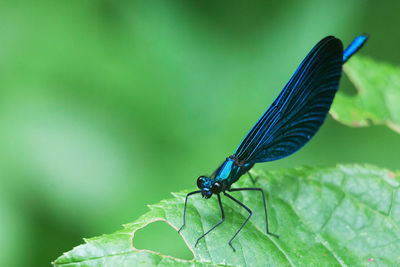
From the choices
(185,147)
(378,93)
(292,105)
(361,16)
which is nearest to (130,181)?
(185,147)

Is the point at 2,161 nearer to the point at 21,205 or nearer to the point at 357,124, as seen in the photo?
the point at 21,205

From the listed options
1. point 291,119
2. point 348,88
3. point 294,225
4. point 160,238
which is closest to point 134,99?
point 160,238

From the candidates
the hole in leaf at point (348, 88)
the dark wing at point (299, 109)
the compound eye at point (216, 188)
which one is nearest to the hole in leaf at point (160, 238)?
the compound eye at point (216, 188)

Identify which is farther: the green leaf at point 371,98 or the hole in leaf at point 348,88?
the hole in leaf at point 348,88

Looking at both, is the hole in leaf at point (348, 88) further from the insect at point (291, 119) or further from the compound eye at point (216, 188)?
the compound eye at point (216, 188)

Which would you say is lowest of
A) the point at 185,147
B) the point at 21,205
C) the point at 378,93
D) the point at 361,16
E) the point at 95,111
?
the point at 21,205

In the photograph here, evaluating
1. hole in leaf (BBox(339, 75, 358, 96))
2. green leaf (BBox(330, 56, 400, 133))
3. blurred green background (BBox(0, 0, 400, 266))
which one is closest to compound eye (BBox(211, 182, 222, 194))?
blurred green background (BBox(0, 0, 400, 266))

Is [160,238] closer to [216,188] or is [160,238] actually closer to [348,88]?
[216,188]
